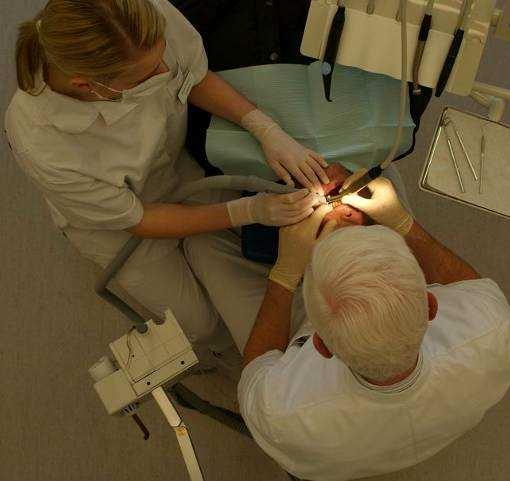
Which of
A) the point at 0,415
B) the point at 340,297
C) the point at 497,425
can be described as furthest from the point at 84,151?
the point at 497,425

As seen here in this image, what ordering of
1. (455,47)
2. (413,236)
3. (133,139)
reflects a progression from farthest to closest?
(413,236) → (133,139) → (455,47)

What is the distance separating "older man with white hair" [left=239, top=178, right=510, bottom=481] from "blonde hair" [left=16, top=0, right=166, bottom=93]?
0.51m

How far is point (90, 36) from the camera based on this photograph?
3.46ft

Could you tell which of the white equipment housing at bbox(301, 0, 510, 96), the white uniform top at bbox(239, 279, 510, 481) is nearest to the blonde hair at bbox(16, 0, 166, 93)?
the white equipment housing at bbox(301, 0, 510, 96)

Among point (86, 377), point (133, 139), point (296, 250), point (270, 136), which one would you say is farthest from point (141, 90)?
point (86, 377)

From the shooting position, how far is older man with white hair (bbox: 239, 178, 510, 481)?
938 mm

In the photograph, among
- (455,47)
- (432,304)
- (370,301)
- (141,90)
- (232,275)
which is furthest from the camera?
(232,275)

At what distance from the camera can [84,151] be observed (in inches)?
51.3

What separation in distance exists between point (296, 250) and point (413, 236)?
0.31 metres

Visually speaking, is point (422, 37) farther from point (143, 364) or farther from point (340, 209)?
point (143, 364)

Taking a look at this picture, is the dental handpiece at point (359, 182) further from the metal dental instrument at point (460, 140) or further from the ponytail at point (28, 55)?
the ponytail at point (28, 55)

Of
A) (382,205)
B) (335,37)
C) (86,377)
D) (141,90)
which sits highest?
(335,37)

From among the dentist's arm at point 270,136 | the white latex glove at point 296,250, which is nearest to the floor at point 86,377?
the white latex glove at point 296,250

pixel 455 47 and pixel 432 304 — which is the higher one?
pixel 455 47
